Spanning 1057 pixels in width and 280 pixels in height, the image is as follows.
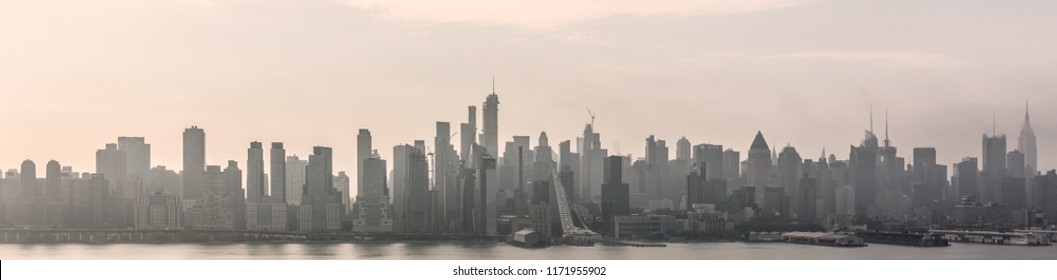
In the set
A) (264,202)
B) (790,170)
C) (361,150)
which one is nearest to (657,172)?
(790,170)

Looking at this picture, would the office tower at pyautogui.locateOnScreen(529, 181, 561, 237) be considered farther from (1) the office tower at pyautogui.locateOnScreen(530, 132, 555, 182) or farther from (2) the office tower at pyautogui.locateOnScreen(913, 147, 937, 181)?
(2) the office tower at pyautogui.locateOnScreen(913, 147, 937, 181)

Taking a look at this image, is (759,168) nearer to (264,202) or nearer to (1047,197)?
(1047,197)

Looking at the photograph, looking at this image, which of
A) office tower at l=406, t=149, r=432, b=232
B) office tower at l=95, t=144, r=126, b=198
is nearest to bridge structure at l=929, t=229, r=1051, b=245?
office tower at l=406, t=149, r=432, b=232

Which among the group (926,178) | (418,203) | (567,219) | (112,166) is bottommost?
(567,219)

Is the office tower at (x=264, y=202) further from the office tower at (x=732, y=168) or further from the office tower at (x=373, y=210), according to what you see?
the office tower at (x=732, y=168)

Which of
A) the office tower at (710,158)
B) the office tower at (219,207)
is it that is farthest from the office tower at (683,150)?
the office tower at (219,207)
